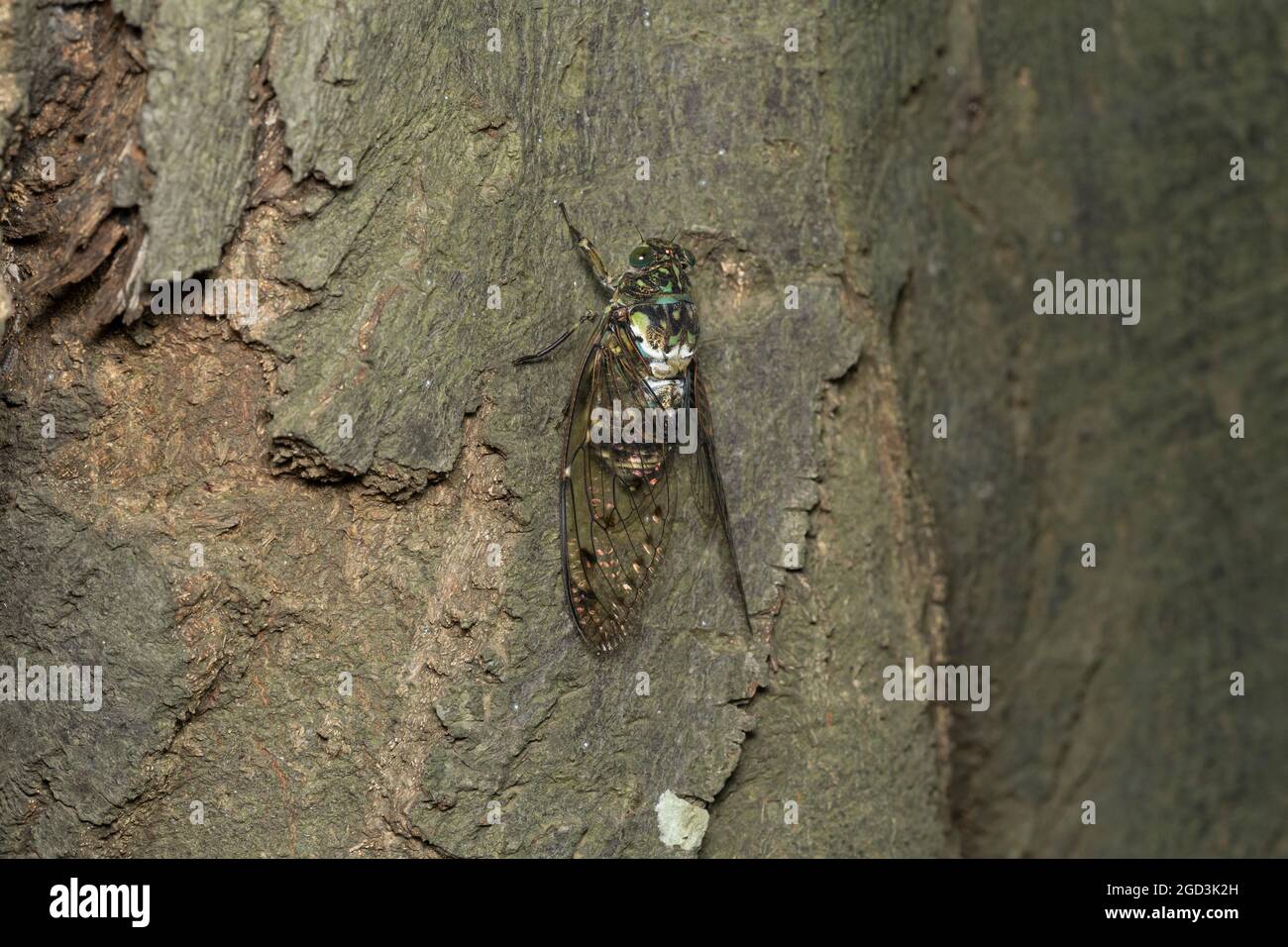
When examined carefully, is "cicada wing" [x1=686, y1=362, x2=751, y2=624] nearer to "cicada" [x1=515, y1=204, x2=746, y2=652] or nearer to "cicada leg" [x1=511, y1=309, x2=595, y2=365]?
"cicada" [x1=515, y1=204, x2=746, y2=652]

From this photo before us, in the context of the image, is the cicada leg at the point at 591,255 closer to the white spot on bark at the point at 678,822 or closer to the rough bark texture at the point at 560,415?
the rough bark texture at the point at 560,415

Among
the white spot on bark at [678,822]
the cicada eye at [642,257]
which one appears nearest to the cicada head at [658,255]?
the cicada eye at [642,257]

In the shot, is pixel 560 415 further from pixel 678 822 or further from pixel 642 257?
pixel 678 822

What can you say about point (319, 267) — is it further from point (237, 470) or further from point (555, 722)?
point (555, 722)

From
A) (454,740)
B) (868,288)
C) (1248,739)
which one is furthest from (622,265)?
(1248,739)

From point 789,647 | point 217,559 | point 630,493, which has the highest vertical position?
point 630,493

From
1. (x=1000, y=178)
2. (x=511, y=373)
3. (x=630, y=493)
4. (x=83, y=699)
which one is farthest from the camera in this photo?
(x=1000, y=178)
